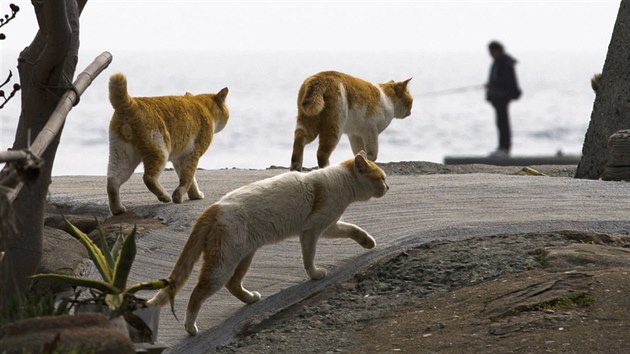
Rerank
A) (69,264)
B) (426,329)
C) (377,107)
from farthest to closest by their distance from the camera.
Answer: (377,107), (69,264), (426,329)

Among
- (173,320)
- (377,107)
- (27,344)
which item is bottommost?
(173,320)

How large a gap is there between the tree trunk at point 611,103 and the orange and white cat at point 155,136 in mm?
4130

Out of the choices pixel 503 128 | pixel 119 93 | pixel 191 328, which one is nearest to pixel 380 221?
pixel 119 93

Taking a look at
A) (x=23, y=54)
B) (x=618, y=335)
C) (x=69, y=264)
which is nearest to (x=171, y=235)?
(x=69, y=264)

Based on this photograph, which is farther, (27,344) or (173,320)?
(173,320)

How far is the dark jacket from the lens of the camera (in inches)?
809

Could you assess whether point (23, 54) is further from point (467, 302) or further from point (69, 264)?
point (467, 302)

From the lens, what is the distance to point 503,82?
67.7 ft

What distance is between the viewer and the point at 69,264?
356 inches

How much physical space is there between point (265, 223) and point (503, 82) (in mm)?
13388

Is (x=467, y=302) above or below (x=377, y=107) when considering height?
below

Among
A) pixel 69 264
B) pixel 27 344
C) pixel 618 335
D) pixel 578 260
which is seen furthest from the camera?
pixel 69 264

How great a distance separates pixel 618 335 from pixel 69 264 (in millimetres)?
3929

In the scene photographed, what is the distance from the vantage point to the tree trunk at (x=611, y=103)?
41.6 ft
